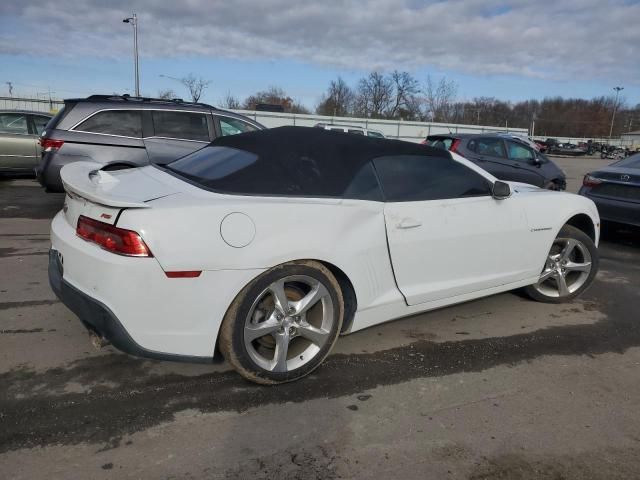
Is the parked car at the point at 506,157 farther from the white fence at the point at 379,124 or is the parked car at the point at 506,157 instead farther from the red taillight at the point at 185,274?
the white fence at the point at 379,124

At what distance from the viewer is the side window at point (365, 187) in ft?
10.4

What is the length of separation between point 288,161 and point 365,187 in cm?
53

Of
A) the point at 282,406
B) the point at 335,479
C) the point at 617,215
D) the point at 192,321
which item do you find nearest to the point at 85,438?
the point at 192,321

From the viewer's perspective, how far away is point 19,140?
10562 mm

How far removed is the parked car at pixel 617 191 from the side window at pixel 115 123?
263 inches

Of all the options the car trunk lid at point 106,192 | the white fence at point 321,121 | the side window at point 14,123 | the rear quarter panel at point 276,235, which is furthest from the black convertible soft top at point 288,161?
the white fence at point 321,121

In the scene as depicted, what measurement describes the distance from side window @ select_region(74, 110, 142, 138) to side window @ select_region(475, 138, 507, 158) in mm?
7179

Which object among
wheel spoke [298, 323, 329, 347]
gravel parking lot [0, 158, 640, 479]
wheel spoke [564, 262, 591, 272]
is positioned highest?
wheel spoke [564, 262, 591, 272]

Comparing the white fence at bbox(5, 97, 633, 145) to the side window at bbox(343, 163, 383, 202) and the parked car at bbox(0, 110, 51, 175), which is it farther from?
the side window at bbox(343, 163, 383, 202)

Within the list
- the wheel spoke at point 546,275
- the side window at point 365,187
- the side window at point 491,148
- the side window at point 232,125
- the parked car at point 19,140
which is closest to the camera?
the side window at point 365,187


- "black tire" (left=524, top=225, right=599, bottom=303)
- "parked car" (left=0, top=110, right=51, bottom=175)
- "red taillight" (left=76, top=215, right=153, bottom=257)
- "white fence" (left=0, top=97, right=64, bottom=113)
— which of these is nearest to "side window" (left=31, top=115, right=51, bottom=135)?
"parked car" (left=0, top=110, right=51, bottom=175)

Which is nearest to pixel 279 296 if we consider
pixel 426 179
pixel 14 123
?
pixel 426 179

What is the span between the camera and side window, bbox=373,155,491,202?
3.39m

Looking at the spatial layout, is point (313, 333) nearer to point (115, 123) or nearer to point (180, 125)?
point (180, 125)
